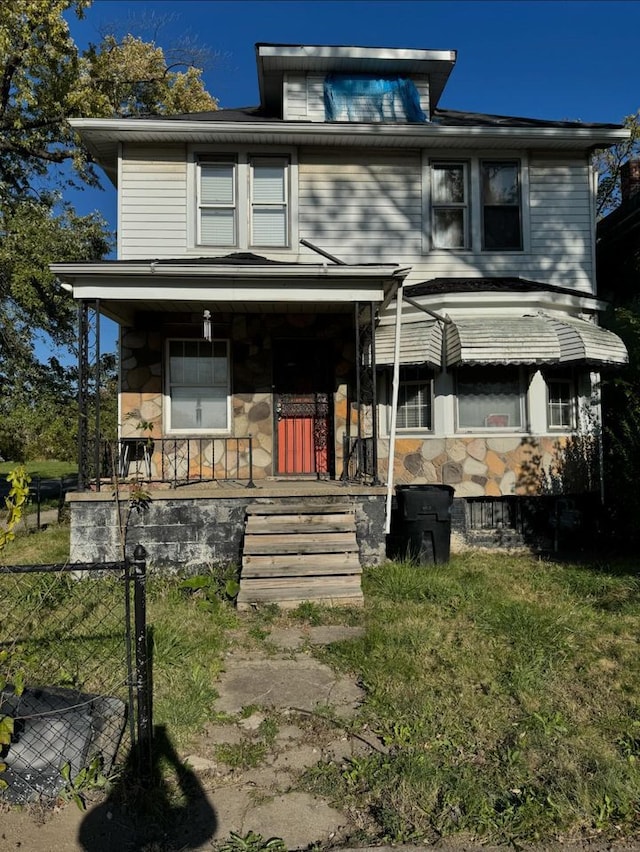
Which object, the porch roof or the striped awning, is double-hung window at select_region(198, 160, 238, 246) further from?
the striped awning

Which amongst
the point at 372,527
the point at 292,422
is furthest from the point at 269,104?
the point at 372,527

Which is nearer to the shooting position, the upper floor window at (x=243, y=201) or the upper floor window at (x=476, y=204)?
the upper floor window at (x=243, y=201)

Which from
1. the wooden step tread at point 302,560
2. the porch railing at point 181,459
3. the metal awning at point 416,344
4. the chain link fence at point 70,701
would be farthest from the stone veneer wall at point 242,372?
the chain link fence at point 70,701

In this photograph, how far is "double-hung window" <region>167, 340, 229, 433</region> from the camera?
8.68m

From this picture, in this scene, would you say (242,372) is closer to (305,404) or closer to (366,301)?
(305,404)

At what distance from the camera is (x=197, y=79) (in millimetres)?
18578

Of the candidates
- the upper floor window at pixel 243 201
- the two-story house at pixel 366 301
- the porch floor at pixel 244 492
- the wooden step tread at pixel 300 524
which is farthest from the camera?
the upper floor window at pixel 243 201

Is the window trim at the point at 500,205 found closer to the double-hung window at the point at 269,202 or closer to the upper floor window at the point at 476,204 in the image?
the upper floor window at the point at 476,204

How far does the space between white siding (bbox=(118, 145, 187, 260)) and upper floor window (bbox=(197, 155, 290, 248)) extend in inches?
12.6

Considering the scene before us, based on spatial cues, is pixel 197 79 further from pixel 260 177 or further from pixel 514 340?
pixel 514 340

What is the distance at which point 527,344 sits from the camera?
25.5ft

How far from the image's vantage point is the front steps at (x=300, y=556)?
18.5 ft

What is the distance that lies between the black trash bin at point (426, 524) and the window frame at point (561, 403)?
2450 millimetres

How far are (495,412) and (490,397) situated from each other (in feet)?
0.77
